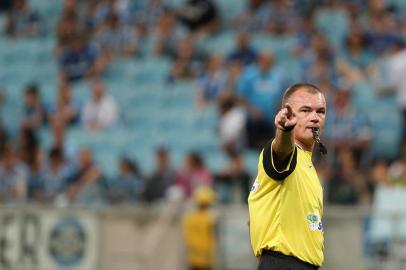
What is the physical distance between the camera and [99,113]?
1727cm

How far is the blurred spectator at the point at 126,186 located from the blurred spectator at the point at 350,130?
102 inches

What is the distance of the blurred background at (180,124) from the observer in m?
13.5

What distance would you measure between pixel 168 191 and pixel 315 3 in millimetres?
4123

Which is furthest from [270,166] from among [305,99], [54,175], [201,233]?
[54,175]

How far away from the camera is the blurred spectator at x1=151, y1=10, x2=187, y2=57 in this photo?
17938mm

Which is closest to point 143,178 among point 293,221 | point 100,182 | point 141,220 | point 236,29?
point 100,182

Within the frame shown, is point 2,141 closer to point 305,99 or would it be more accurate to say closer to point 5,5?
point 5,5

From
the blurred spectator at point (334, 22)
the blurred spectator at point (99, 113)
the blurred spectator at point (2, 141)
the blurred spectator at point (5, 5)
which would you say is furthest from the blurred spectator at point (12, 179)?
the blurred spectator at point (5, 5)

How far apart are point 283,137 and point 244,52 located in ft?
35.8

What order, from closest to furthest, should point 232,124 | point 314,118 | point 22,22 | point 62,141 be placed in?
point 314,118
point 232,124
point 62,141
point 22,22

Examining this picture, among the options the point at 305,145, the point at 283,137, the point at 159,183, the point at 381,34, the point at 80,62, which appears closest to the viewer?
the point at 283,137

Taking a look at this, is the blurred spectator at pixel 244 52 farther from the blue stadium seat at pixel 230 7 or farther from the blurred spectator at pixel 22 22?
the blurred spectator at pixel 22 22

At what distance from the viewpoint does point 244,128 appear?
50.5ft

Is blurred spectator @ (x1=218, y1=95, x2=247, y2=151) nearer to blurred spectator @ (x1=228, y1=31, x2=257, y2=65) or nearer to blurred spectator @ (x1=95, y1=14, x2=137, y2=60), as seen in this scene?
blurred spectator @ (x1=228, y1=31, x2=257, y2=65)
